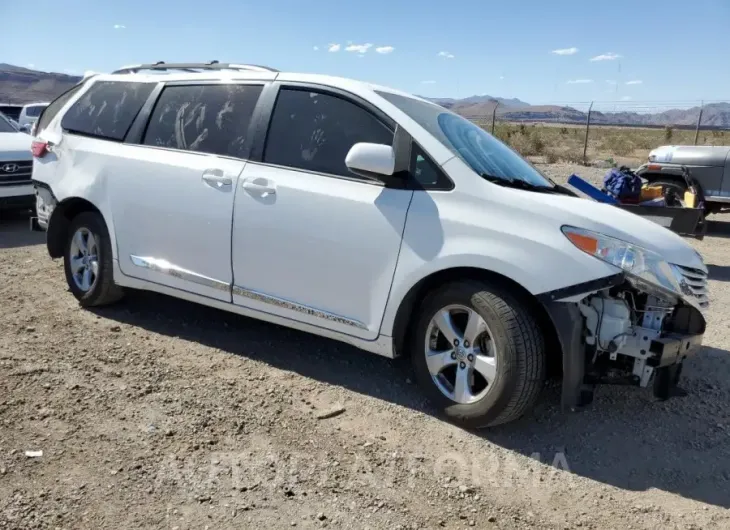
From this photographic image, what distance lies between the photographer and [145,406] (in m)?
3.58

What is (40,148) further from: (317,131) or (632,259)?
(632,259)

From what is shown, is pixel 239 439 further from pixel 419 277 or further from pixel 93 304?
pixel 93 304

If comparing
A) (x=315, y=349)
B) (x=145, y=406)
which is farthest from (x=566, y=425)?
(x=145, y=406)

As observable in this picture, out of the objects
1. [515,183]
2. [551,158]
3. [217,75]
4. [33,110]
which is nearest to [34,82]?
[33,110]

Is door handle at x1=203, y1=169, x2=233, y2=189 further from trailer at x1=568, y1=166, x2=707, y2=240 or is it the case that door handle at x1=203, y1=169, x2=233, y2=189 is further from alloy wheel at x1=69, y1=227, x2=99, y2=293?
trailer at x1=568, y1=166, x2=707, y2=240

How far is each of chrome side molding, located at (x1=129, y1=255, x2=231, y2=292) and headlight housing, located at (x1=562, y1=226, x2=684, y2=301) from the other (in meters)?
2.25

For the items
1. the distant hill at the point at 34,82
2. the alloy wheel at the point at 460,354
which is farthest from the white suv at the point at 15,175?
the distant hill at the point at 34,82

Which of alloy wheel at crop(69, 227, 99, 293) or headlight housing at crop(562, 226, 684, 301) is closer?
headlight housing at crop(562, 226, 684, 301)

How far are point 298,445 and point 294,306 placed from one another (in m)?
Answer: 0.95

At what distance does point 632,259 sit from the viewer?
10.5 feet

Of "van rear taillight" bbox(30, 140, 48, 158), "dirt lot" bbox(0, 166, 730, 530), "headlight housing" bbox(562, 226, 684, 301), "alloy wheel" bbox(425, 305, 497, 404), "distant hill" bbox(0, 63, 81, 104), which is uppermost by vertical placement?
"distant hill" bbox(0, 63, 81, 104)

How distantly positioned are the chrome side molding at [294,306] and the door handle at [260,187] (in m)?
0.65

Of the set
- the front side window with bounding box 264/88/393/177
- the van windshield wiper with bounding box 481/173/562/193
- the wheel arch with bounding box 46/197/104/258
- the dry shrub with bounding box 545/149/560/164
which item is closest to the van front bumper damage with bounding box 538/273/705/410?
the van windshield wiper with bounding box 481/173/562/193

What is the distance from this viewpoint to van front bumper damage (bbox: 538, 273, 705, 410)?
319 centimetres
